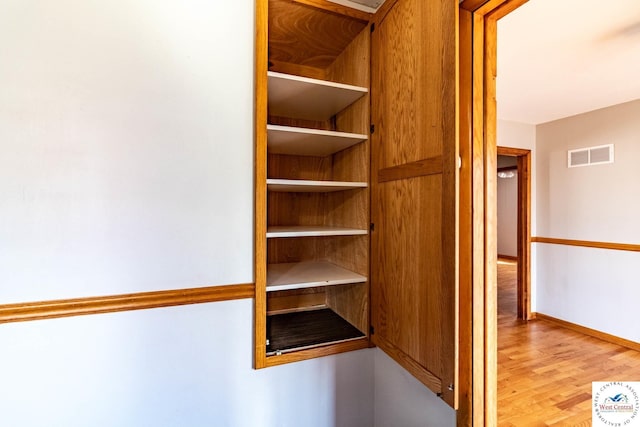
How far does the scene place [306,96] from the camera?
1.50 m

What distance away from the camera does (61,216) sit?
984mm

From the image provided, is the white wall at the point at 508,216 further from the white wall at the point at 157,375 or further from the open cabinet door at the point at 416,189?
the white wall at the point at 157,375

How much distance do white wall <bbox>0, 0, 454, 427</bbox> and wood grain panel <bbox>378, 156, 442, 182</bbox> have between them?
0.61 metres

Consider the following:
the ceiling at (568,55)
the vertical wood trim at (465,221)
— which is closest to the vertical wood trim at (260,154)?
the vertical wood trim at (465,221)

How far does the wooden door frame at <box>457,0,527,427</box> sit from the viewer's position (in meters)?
1.02

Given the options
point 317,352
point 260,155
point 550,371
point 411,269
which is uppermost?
point 260,155

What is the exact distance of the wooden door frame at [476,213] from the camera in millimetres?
1019

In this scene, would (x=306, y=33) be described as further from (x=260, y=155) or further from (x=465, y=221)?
(x=465, y=221)

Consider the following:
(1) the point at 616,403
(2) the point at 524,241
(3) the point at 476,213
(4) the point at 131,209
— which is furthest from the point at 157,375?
(2) the point at 524,241

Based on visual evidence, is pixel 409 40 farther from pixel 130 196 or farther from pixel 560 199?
pixel 560 199

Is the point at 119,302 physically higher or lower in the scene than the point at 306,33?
lower

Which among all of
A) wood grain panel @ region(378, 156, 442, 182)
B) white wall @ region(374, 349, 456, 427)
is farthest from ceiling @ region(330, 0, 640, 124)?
white wall @ region(374, 349, 456, 427)

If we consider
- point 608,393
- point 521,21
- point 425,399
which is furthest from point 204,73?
point 608,393

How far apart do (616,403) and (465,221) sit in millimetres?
2032
